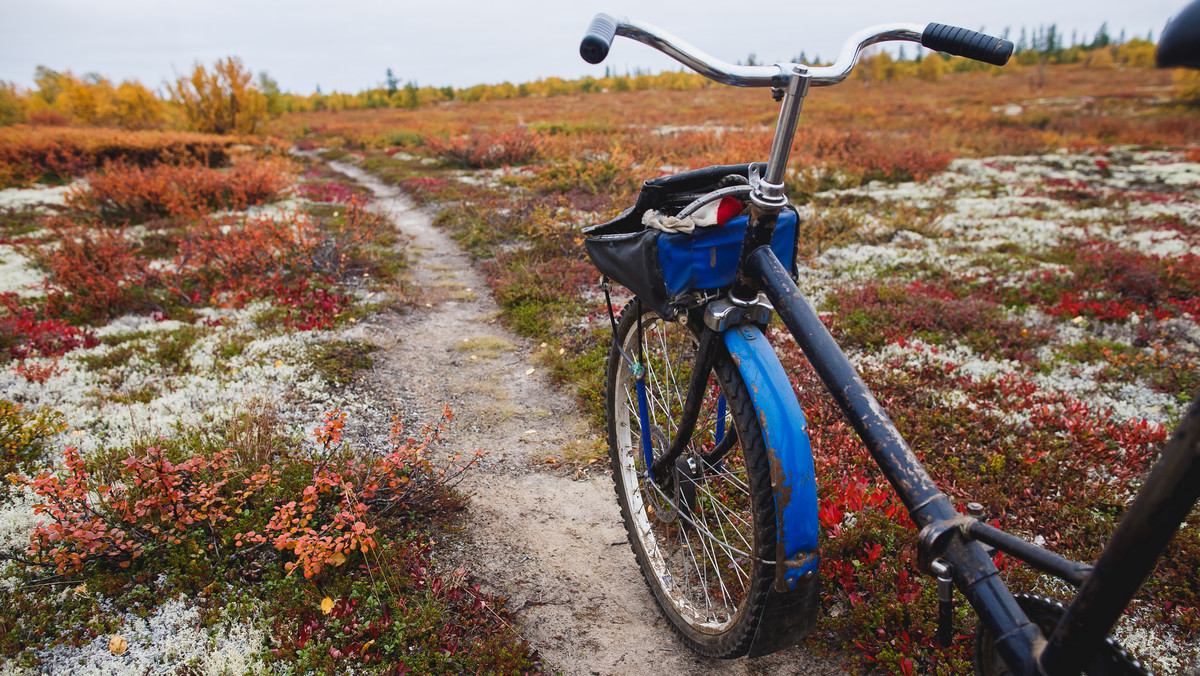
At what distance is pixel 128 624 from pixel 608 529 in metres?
2.57

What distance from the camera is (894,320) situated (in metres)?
6.12

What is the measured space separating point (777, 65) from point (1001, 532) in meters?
1.50

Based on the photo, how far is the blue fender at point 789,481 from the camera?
1.81m

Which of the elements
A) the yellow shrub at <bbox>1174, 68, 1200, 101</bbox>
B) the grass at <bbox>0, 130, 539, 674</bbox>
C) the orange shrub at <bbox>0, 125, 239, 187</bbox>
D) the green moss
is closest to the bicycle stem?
the grass at <bbox>0, 130, 539, 674</bbox>

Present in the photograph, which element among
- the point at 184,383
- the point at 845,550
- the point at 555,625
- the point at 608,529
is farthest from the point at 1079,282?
the point at 184,383

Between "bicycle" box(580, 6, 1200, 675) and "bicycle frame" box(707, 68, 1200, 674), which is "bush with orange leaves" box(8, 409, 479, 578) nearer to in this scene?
"bicycle" box(580, 6, 1200, 675)

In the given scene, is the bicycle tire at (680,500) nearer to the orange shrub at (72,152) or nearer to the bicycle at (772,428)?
the bicycle at (772,428)

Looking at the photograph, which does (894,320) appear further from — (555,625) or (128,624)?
(128,624)

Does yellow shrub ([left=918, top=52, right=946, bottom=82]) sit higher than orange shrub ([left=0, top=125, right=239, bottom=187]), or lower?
higher

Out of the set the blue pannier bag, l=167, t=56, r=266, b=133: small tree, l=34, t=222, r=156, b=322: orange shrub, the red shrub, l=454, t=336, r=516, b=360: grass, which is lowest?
l=454, t=336, r=516, b=360: grass

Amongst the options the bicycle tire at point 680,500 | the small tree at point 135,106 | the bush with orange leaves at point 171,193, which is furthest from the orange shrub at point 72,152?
the bicycle tire at point 680,500

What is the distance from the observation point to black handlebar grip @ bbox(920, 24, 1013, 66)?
75.2 inches

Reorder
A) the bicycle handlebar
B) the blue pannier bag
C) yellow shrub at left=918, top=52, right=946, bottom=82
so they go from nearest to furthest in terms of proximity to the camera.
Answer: the bicycle handlebar < the blue pannier bag < yellow shrub at left=918, top=52, right=946, bottom=82

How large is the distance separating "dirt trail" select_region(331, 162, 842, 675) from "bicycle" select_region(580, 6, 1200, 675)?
0.29 m
